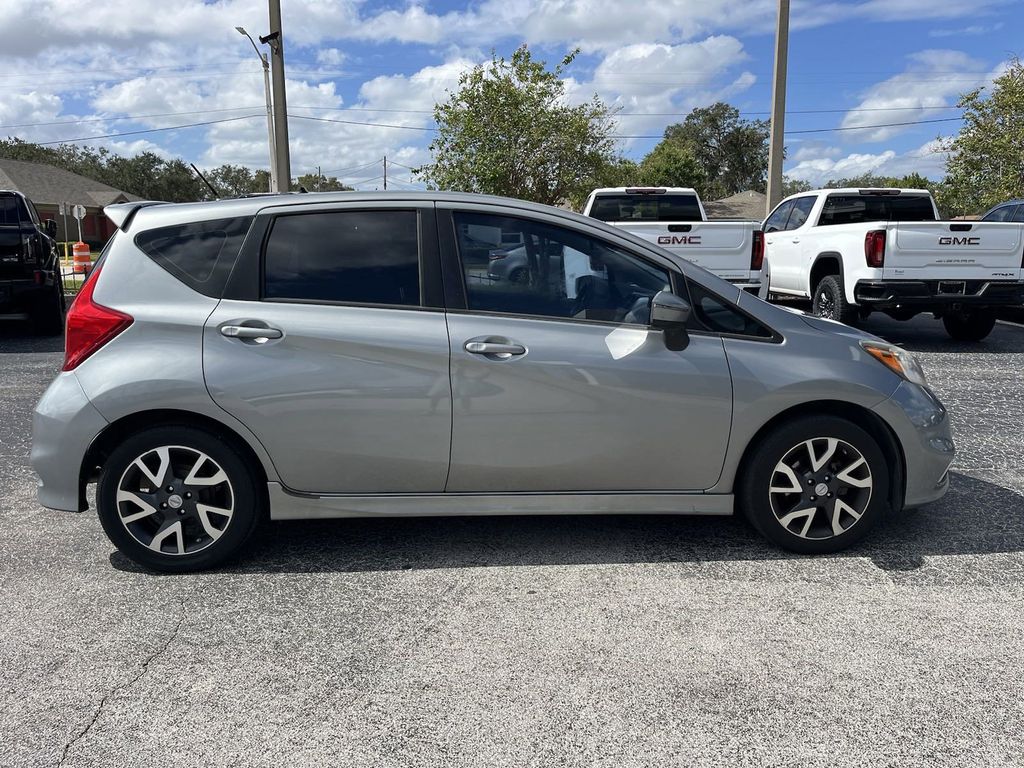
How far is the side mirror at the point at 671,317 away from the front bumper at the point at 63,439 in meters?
2.47

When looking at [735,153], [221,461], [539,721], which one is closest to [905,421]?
[539,721]

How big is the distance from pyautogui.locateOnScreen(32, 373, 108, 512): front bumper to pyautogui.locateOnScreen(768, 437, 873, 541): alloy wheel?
3077 millimetres

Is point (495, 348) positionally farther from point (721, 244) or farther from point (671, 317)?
point (721, 244)

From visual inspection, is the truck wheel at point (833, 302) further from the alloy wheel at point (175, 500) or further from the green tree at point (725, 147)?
the green tree at point (725, 147)

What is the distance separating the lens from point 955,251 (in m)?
9.55

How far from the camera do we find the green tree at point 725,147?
67.4 meters

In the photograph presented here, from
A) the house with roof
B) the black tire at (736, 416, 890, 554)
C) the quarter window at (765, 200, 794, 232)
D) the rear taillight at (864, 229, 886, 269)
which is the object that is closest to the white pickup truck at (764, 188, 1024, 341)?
the rear taillight at (864, 229, 886, 269)

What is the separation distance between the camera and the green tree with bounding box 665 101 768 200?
67.4m

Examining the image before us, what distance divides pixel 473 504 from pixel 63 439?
1.83 m

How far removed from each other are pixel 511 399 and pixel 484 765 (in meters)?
1.65

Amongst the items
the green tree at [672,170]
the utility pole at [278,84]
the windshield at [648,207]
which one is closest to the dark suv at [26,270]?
the utility pole at [278,84]

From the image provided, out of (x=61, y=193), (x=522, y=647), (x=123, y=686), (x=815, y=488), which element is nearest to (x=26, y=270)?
(x=123, y=686)

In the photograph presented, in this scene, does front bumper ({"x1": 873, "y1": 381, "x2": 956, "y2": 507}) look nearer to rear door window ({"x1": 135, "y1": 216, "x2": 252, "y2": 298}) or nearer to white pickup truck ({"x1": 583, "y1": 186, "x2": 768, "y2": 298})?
rear door window ({"x1": 135, "y1": 216, "x2": 252, "y2": 298})

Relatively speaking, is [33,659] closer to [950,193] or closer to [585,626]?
[585,626]
